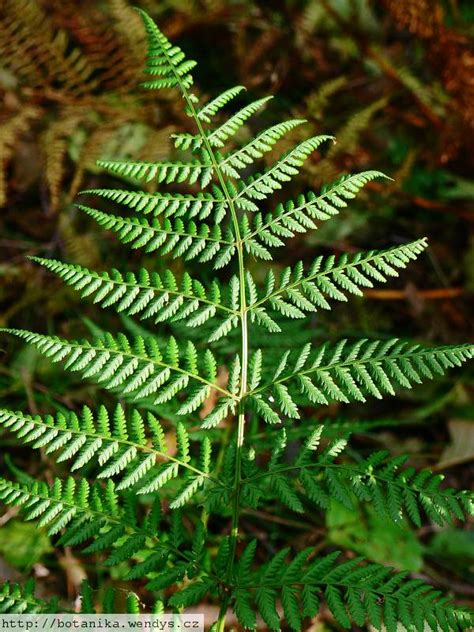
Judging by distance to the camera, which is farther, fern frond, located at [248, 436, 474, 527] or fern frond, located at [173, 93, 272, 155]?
fern frond, located at [173, 93, 272, 155]

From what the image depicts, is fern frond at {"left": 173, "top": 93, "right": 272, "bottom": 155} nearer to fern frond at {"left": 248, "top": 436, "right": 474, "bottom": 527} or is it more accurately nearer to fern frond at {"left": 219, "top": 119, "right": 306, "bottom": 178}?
fern frond at {"left": 219, "top": 119, "right": 306, "bottom": 178}

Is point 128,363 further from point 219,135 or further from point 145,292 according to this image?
point 219,135

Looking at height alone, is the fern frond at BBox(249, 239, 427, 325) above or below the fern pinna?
above

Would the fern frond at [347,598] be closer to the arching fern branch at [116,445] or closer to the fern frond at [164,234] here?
the arching fern branch at [116,445]

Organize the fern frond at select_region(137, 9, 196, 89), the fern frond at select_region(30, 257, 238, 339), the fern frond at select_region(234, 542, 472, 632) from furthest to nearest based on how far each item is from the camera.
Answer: the fern frond at select_region(137, 9, 196, 89)
the fern frond at select_region(30, 257, 238, 339)
the fern frond at select_region(234, 542, 472, 632)

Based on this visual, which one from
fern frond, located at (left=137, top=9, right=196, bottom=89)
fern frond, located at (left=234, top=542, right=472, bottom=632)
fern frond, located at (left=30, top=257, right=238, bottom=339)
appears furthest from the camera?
fern frond, located at (left=137, top=9, right=196, bottom=89)

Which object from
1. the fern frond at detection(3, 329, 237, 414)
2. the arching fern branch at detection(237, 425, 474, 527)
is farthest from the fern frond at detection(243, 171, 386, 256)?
the arching fern branch at detection(237, 425, 474, 527)

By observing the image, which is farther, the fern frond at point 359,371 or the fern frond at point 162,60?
the fern frond at point 162,60

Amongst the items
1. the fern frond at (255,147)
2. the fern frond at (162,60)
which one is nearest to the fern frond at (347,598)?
the fern frond at (255,147)

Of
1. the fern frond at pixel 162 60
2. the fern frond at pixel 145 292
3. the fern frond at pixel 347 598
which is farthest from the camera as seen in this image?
the fern frond at pixel 162 60

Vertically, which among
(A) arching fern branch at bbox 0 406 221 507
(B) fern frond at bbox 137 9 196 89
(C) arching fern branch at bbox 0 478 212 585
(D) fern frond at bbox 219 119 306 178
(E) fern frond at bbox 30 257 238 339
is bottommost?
(C) arching fern branch at bbox 0 478 212 585
